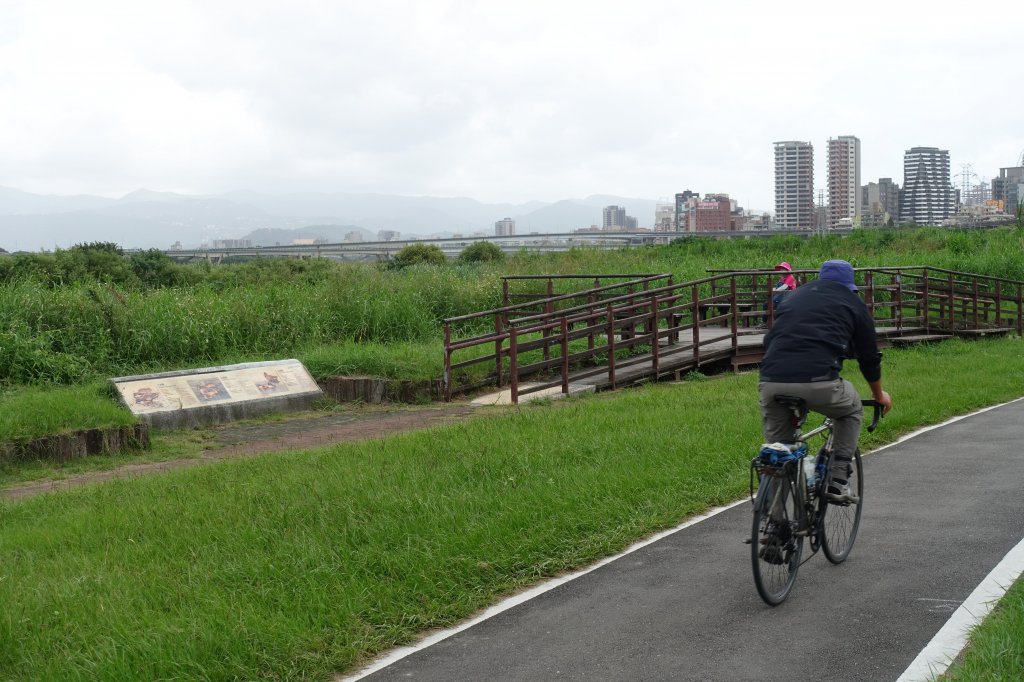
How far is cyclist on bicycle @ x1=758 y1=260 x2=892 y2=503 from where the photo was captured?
6.04m

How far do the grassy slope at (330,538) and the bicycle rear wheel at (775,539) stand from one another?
1362 millimetres

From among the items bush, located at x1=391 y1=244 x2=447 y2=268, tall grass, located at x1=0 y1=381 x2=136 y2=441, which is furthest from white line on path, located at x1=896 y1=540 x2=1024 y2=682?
bush, located at x1=391 y1=244 x2=447 y2=268

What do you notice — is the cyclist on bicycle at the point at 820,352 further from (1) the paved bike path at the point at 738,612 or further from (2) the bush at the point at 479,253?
(2) the bush at the point at 479,253

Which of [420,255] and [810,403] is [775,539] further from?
[420,255]

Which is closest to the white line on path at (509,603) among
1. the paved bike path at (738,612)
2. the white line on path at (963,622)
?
the paved bike path at (738,612)

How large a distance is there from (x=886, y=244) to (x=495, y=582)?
4256 cm

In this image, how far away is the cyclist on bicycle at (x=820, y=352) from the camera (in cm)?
604

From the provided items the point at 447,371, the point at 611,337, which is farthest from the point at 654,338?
the point at 447,371

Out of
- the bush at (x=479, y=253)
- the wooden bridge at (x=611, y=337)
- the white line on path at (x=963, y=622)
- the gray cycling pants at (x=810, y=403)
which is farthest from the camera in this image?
the bush at (x=479, y=253)

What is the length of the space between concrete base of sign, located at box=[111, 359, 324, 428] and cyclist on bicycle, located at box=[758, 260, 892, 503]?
29.5 feet

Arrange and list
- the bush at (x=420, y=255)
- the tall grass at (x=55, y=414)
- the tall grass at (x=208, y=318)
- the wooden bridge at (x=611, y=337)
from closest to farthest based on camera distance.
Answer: the tall grass at (x=55, y=414) → the wooden bridge at (x=611, y=337) → the tall grass at (x=208, y=318) → the bush at (x=420, y=255)

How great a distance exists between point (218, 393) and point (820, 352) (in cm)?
974

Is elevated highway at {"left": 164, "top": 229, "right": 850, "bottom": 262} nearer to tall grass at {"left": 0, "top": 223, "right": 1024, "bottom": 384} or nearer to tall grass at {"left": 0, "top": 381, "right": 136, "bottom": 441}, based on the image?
tall grass at {"left": 0, "top": 223, "right": 1024, "bottom": 384}

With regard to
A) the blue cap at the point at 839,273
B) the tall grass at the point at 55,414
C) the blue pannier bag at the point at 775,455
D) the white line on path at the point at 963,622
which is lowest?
the white line on path at the point at 963,622
